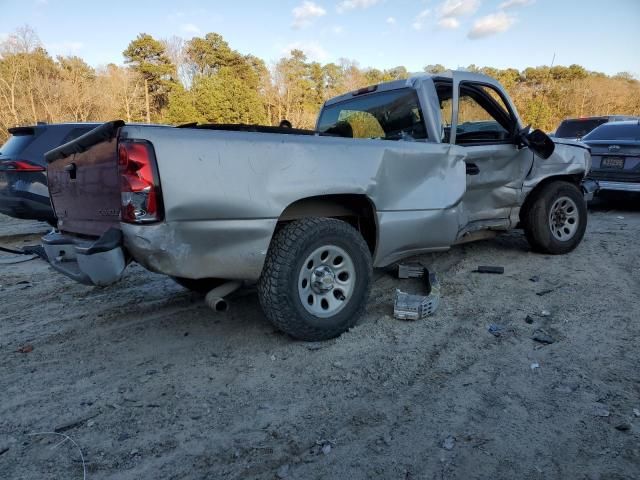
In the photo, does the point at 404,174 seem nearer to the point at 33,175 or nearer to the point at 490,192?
the point at 490,192

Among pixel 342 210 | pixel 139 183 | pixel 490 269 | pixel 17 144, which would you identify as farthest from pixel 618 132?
pixel 17 144

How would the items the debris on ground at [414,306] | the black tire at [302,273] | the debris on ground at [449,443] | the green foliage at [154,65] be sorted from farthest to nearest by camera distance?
the green foliage at [154,65] → the debris on ground at [414,306] → the black tire at [302,273] → the debris on ground at [449,443]

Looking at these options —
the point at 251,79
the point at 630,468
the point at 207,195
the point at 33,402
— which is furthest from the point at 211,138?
the point at 251,79

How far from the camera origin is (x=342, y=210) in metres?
→ 3.14

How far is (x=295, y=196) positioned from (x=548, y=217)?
3.52 m

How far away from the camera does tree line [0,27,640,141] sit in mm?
22594

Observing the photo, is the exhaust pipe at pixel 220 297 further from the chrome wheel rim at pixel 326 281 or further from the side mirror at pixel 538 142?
the side mirror at pixel 538 142

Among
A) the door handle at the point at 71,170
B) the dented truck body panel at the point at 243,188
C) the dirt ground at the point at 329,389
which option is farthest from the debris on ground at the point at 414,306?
the door handle at the point at 71,170

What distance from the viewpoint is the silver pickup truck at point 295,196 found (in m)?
2.28

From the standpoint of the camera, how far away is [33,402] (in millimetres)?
2320

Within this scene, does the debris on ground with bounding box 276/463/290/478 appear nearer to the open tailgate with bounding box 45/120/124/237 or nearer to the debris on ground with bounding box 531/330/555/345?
the open tailgate with bounding box 45/120/124/237

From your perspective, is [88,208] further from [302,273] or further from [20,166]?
[20,166]

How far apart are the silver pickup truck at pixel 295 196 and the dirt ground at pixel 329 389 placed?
443 millimetres

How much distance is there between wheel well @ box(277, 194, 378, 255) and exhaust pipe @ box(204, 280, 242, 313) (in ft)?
1.74
